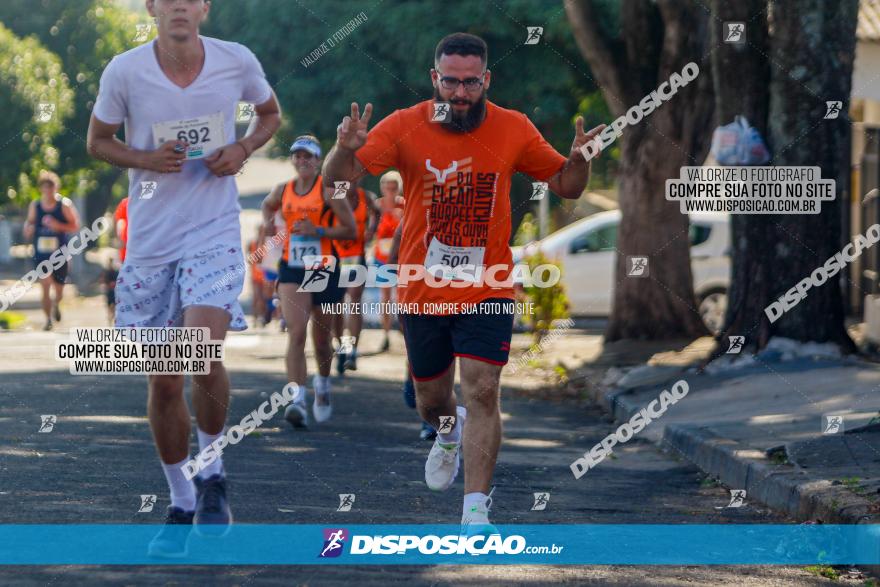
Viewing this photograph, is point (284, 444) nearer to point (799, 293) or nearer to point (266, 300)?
point (799, 293)

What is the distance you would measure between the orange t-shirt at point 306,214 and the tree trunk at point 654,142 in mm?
6880

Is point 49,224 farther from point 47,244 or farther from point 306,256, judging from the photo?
point 306,256

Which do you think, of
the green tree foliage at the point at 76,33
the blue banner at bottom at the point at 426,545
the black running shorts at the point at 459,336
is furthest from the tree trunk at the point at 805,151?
the green tree foliage at the point at 76,33

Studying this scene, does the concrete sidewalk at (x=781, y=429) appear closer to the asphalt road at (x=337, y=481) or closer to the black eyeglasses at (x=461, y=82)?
the asphalt road at (x=337, y=481)

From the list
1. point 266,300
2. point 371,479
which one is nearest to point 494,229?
point 371,479

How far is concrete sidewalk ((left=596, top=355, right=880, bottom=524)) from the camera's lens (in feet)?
25.8

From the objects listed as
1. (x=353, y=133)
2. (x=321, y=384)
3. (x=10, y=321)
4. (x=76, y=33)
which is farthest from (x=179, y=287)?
(x=76, y=33)

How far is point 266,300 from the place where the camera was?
2778cm

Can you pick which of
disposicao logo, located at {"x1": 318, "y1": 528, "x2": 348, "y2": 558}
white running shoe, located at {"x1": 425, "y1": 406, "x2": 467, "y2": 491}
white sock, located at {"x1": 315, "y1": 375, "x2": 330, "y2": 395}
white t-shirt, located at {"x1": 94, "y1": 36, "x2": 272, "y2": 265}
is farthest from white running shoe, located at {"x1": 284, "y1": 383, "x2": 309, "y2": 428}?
white t-shirt, located at {"x1": 94, "y1": 36, "x2": 272, "y2": 265}

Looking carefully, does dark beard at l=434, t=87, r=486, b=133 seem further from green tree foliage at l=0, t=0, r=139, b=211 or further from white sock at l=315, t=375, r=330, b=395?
green tree foliage at l=0, t=0, r=139, b=211

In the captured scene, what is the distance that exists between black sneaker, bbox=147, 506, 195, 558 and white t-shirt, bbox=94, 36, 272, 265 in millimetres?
1006

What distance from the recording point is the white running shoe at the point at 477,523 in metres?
6.73

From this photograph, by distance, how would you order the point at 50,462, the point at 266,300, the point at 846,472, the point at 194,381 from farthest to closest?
1. the point at 266,300
2. the point at 50,462
3. the point at 846,472
4. the point at 194,381

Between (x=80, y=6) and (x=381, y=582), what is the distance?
4384cm
